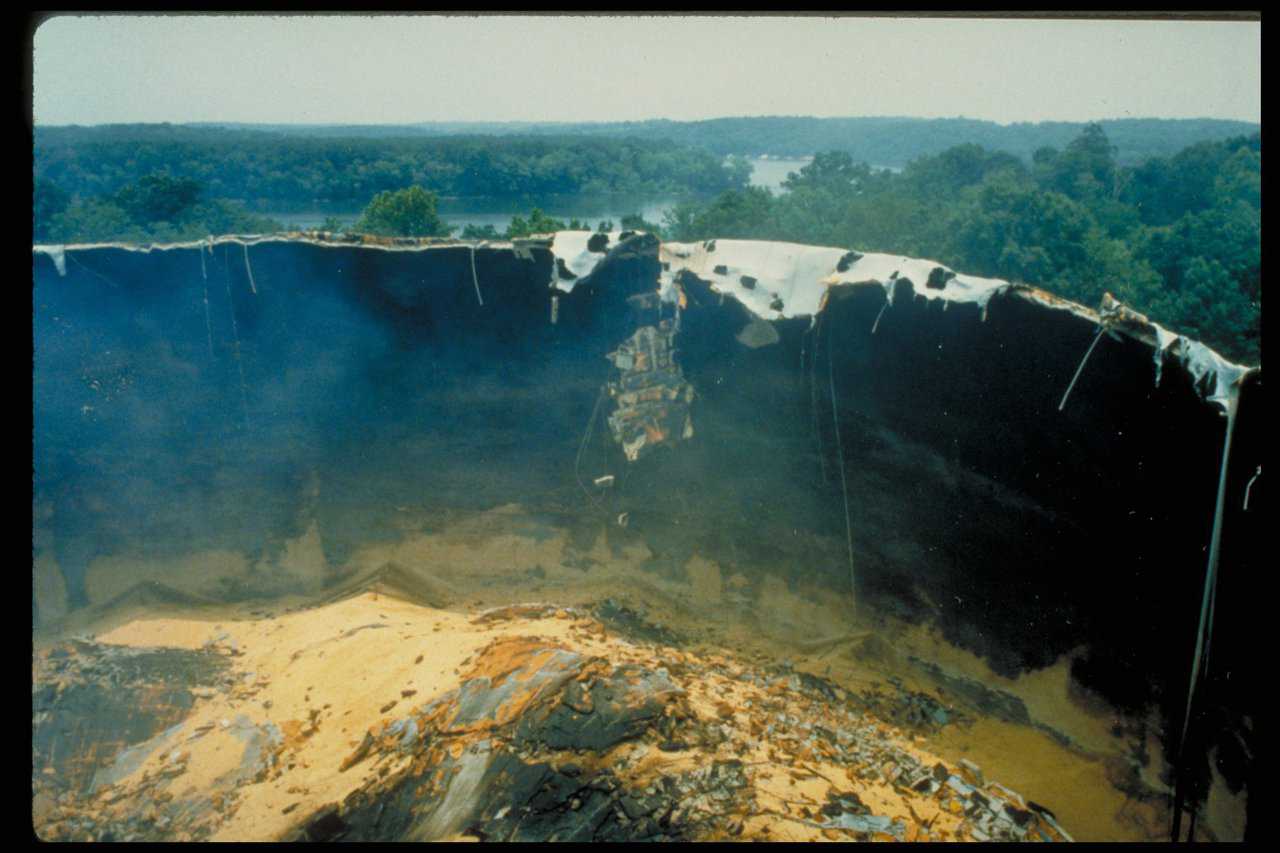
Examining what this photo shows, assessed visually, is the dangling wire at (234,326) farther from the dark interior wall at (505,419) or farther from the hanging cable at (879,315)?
the hanging cable at (879,315)

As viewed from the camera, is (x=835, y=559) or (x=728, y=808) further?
(x=835, y=559)

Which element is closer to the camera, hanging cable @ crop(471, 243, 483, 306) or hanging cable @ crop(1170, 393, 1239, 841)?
hanging cable @ crop(1170, 393, 1239, 841)

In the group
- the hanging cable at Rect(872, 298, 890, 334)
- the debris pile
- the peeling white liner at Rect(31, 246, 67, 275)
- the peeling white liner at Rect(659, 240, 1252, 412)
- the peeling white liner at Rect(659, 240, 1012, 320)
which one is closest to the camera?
the debris pile

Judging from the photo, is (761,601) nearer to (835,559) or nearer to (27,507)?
(835,559)

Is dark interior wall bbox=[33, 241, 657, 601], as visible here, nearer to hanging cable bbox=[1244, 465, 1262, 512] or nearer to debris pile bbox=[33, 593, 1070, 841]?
debris pile bbox=[33, 593, 1070, 841]

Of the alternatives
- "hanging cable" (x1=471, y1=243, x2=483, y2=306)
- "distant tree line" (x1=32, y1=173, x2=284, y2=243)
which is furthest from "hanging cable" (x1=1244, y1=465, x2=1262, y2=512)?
"distant tree line" (x1=32, y1=173, x2=284, y2=243)

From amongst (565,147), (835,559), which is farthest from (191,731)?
(565,147)

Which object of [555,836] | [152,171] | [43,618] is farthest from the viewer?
[152,171]

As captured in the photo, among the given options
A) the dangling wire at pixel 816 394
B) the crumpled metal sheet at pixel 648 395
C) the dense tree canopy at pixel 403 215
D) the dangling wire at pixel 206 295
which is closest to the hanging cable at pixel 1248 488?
the dangling wire at pixel 816 394
